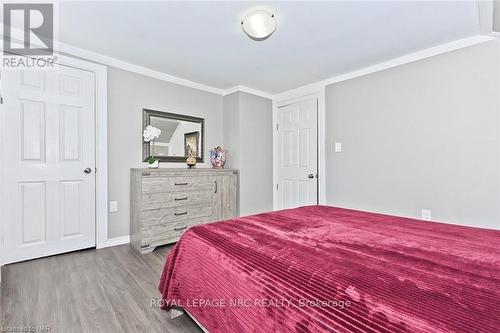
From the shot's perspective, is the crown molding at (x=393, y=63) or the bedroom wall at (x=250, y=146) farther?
the bedroom wall at (x=250, y=146)

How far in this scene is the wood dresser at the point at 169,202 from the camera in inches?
105

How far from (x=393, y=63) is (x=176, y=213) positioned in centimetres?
309

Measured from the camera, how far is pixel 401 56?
2.72 m

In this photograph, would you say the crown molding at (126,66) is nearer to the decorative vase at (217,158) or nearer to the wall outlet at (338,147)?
the decorative vase at (217,158)

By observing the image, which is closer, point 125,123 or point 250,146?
point 125,123

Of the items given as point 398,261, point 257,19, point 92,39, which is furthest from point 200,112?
point 398,261

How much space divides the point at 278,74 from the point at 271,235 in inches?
102

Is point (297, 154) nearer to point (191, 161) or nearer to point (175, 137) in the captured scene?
point (191, 161)

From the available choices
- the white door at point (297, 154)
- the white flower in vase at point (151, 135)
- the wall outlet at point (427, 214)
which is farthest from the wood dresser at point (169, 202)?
the wall outlet at point (427, 214)

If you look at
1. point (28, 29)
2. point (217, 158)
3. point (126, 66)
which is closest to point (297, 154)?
point (217, 158)

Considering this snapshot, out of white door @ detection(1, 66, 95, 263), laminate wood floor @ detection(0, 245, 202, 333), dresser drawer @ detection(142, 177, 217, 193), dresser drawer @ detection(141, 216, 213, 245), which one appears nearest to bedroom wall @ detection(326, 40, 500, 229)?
dresser drawer @ detection(142, 177, 217, 193)

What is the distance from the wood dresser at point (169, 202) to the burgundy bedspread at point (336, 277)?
4.42ft

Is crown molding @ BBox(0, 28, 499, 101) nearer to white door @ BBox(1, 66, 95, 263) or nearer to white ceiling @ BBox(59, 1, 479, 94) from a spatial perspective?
white ceiling @ BBox(59, 1, 479, 94)

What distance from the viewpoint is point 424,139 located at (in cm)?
261
